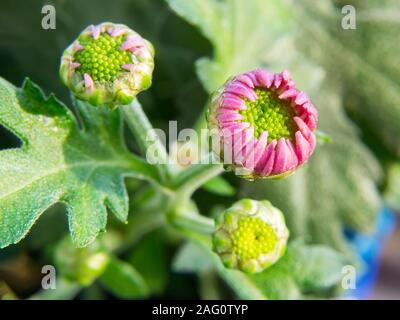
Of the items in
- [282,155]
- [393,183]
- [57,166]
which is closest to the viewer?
[282,155]

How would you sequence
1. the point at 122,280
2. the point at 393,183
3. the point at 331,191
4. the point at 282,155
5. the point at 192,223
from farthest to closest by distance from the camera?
1. the point at 393,183
2. the point at 331,191
3. the point at 122,280
4. the point at 192,223
5. the point at 282,155

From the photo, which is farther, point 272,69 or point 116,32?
point 272,69

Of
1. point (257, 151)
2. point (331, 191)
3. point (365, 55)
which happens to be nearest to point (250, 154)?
point (257, 151)

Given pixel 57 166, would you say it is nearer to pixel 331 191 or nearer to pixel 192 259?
pixel 192 259

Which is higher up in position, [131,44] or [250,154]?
[131,44]

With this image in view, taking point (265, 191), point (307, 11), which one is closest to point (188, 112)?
point (265, 191)

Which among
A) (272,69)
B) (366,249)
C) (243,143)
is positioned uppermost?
(272,69)

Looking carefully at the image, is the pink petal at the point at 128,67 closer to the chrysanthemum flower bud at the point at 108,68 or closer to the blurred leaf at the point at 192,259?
the chrysanthemum flower bud at the point at 108,68

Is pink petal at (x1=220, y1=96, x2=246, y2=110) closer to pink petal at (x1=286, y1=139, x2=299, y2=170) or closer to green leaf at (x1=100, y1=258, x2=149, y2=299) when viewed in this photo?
pink petal at (x1=286, y1=139, x2=299, y2=170)
